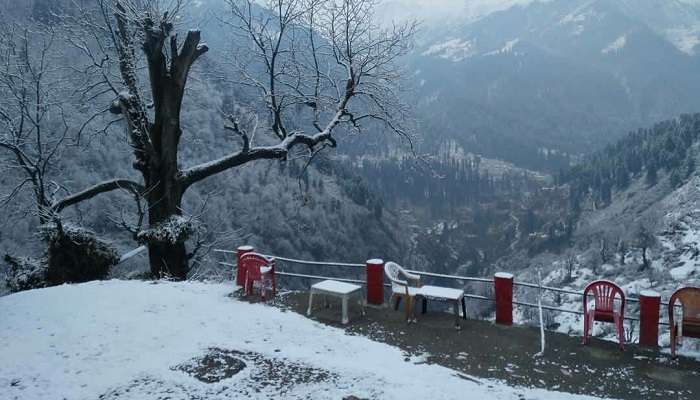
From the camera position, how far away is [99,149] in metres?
57.0

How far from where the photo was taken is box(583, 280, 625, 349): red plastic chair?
24.0 ft

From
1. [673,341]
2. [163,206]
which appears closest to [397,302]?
[673,341]

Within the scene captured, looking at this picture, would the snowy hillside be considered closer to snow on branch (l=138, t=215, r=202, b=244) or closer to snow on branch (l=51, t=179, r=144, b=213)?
snow on branch (l=138, t=215, r=202, b=244)

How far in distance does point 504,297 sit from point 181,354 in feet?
17.0

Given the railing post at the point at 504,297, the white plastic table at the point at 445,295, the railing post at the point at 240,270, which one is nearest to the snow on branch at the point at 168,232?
the railing post at the point at 240,270

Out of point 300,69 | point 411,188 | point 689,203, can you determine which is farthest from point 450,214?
point 300,69

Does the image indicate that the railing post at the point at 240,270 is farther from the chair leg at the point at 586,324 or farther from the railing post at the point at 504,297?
the chair leg at the point at 586,324

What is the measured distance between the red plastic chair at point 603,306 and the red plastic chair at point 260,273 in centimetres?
550

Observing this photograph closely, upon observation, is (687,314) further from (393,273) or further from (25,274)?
(25,274)

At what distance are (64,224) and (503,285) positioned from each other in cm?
955

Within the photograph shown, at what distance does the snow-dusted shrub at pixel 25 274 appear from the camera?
449 inches

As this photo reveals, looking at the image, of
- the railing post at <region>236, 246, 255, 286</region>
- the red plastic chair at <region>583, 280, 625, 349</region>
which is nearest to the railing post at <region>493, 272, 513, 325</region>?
the red plastic chair at <region>583, 280, 625, 349</region>

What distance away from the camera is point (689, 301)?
23.1ft

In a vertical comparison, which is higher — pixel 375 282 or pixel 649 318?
pixel 375 282
